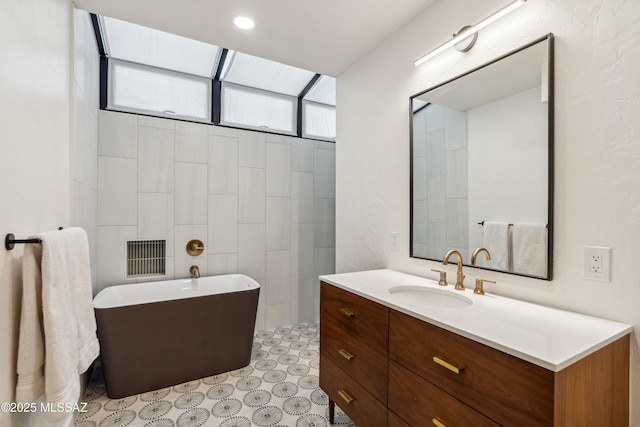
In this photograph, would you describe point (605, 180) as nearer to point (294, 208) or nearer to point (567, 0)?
point (567, 0)

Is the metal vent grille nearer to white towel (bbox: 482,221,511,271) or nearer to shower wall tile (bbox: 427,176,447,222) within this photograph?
shower wall tile (bbox: 427,176,447,222)

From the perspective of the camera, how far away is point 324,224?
3611 mm

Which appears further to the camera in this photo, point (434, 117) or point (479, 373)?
point (434, 117)

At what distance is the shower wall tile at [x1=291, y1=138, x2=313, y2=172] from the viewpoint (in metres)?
3.42

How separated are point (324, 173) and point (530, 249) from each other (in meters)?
2.53

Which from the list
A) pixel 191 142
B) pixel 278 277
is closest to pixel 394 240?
pixel 278 277

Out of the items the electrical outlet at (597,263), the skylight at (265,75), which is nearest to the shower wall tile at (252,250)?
the skylight at (265,75)

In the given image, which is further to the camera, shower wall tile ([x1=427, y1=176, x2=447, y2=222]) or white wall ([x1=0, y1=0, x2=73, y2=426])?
shower wall tile ([x1=427, y1=176, x2=447, y2=222])

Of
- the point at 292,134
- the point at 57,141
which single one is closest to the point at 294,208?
the point at 292,134

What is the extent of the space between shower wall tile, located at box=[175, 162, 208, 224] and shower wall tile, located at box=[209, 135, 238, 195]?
9 centimetres

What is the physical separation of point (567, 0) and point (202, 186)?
288 centimetres

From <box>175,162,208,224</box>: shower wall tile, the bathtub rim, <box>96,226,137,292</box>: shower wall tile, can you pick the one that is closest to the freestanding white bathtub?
the bathtub rim

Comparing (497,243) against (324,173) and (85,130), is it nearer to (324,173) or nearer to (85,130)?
(324,173)

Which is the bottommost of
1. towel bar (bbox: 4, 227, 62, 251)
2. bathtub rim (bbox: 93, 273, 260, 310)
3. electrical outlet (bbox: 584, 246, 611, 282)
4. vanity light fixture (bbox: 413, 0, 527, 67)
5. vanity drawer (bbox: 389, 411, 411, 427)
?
vanity drawer (bbox: 389, 411, 411, 427)
